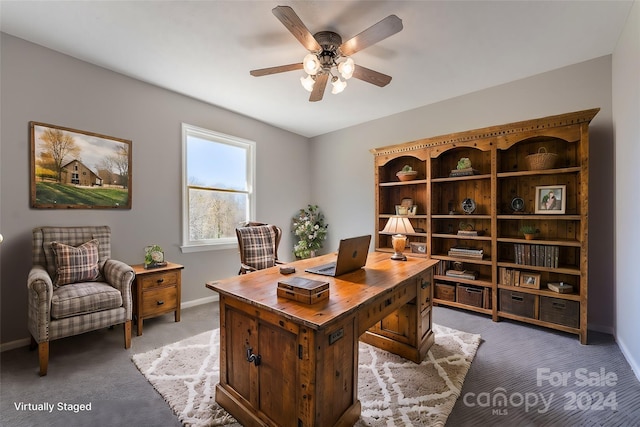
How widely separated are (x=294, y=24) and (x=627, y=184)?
2826 mm

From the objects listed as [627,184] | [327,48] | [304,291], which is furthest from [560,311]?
[327,48]

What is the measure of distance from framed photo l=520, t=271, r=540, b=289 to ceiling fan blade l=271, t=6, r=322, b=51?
2966mm

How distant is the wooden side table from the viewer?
2623 mm

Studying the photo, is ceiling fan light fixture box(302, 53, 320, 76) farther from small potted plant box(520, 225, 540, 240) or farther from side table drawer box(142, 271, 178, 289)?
small potted plant box(520, 225, 540, 240)

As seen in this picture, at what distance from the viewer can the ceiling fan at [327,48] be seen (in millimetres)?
1674

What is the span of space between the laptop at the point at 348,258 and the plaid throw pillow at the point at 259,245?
122 centimetres

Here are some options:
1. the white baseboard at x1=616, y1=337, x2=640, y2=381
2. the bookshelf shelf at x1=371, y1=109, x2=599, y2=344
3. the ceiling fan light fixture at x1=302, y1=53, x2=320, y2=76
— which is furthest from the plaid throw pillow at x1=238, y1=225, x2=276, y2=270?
the white baseboard at x1=616, y1=337, x2=640, y2=381

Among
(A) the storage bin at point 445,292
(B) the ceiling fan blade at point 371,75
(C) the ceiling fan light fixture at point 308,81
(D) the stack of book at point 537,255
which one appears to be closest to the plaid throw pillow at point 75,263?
(C) the ceiling fan light fixture at point 308,81

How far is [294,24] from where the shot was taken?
5.67 ft

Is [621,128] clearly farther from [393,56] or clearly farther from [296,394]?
[296,394]

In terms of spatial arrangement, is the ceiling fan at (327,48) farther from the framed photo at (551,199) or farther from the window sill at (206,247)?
the window sill at (206,247)

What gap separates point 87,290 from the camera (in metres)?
2.21

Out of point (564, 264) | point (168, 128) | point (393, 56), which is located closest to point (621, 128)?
point (564, 264)

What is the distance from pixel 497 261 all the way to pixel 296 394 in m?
2.70
